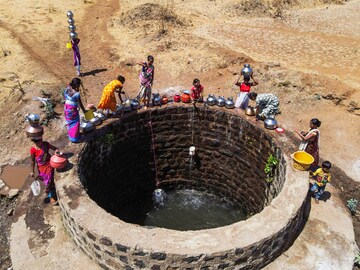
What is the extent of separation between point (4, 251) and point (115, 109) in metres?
3.07

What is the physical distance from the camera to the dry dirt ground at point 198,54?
9.00 meters

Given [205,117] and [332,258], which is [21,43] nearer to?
[205,117]

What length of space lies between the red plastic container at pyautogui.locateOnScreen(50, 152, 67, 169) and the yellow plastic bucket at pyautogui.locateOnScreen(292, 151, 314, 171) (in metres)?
3.54

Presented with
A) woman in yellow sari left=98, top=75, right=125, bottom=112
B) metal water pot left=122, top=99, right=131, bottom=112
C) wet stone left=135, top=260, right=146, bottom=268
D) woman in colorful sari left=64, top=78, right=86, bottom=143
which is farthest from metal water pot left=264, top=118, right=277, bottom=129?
wet stone left=135, top=260, right=146, bottom=268

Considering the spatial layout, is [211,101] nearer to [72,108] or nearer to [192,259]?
[72,108]

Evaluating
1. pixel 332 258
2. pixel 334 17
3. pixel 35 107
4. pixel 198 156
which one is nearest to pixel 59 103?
pixel 35 107

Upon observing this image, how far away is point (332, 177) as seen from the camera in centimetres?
718

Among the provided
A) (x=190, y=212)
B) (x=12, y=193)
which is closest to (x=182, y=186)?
(x=190, y=212)

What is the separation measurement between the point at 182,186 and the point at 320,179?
362 cm

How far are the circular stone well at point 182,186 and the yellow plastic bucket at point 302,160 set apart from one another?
10 cm

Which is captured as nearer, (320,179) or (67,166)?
(67,166)

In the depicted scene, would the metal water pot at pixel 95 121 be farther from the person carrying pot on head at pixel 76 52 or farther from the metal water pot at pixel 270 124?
the person carrying pot on head at pixel 76 52

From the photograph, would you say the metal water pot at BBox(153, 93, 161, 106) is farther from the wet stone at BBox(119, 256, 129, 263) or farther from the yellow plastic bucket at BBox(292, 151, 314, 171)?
the wet stone at BBox(119, 256, 129, 263)

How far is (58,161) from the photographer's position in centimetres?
514
